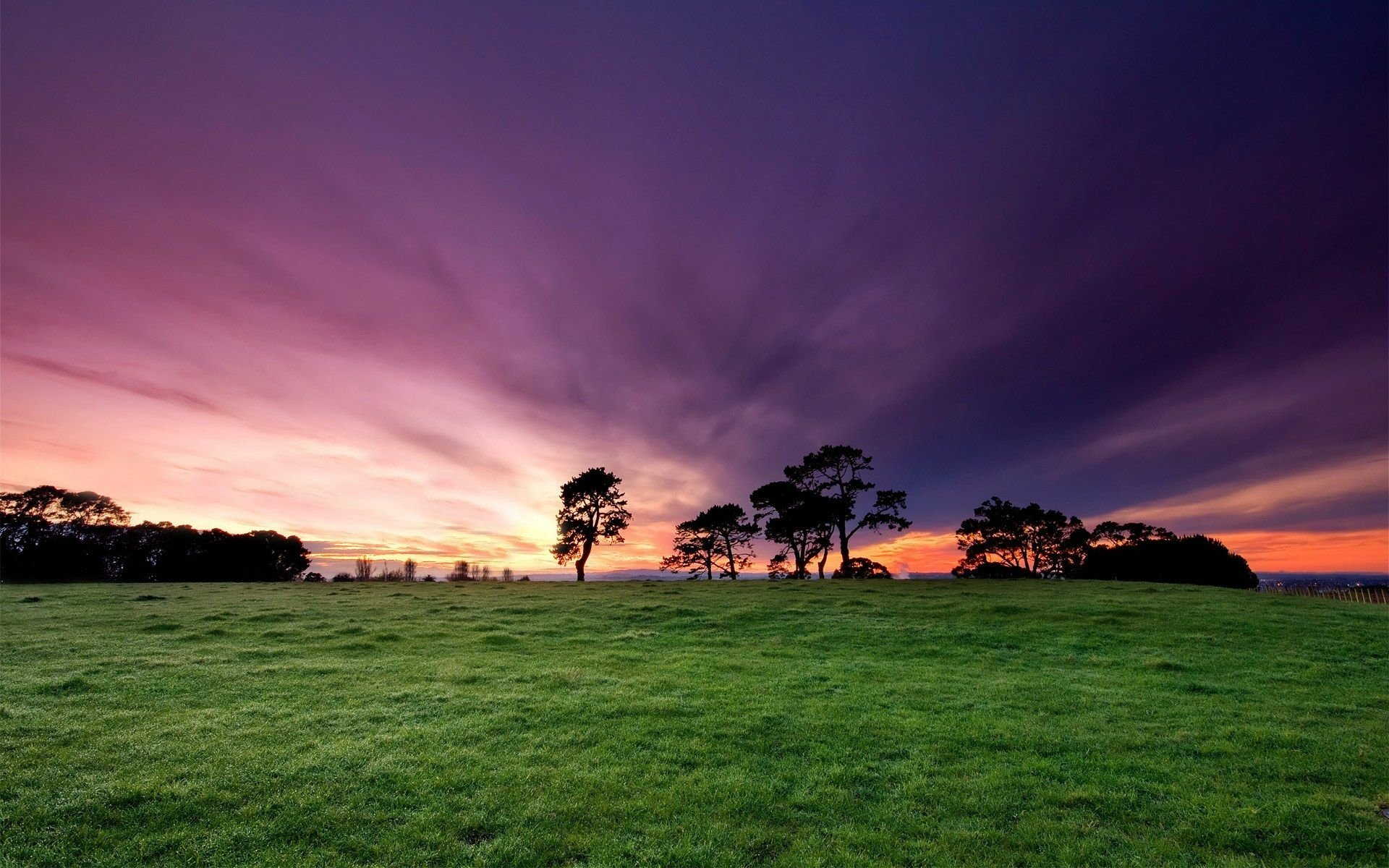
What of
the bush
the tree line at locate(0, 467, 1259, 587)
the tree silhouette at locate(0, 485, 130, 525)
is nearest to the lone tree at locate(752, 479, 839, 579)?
the tree line at locate(0, 467, 1259, 587)

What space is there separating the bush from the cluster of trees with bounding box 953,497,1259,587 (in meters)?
0.07

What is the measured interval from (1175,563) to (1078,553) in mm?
9939

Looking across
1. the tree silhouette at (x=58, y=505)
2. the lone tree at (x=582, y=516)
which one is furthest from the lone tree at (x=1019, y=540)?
the tree silhouette at (x=58, y=505)

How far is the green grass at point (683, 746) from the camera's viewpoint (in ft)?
26.3

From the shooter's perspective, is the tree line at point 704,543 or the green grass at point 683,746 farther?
the tree line at point 704,543

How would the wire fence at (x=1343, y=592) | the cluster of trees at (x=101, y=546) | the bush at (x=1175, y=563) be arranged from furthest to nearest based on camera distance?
1. the bush at (x=1175, y=563)
2. the cluster of trees at (x=101, y=546)
3. the wire fence at (x=1343, y=592)

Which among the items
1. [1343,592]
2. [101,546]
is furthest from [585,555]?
[1343,592]

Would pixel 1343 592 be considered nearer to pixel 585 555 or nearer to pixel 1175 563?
pixel 1175 563

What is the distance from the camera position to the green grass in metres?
8.03

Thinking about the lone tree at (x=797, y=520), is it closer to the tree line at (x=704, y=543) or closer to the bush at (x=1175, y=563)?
→ the tree line at (x=704, y=543)

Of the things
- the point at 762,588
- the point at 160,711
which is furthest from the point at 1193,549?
the point at 160,711

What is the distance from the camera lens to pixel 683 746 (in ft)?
37.7

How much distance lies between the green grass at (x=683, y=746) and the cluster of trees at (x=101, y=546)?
46588 millimetres

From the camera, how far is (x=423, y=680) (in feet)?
52.2
